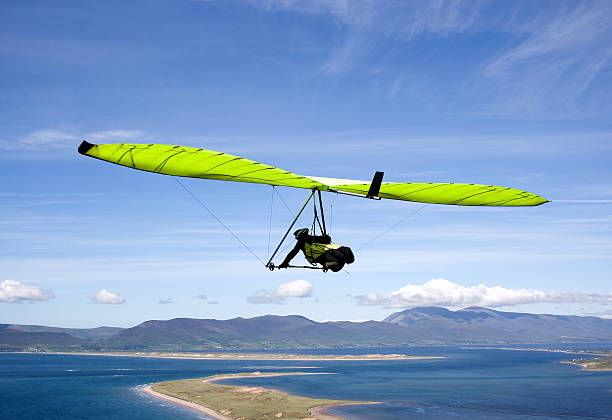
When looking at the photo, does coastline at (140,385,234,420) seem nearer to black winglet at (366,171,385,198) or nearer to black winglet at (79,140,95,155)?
black winglet at (366,171,385,198)

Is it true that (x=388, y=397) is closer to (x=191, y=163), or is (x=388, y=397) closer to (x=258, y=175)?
(x=258, y=175)

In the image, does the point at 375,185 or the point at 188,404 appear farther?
the point at 188,404

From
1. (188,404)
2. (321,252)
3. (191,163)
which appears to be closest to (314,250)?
(321,252)

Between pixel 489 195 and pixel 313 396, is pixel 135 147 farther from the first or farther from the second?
pixel 313 396

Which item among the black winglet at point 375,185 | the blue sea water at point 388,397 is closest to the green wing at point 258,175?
the black winglet at point 375,185

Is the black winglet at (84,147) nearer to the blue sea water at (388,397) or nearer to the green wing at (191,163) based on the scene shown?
the green wing at (191,163)

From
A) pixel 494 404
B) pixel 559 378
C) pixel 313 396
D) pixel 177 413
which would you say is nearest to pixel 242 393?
pixel 313 396
